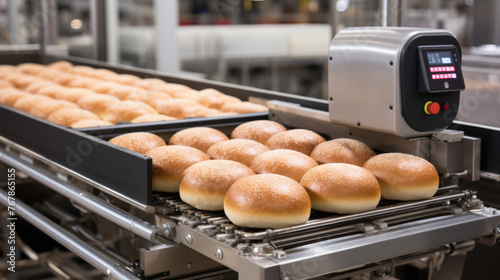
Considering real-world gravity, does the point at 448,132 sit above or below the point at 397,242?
above

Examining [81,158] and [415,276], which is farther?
[415,276]

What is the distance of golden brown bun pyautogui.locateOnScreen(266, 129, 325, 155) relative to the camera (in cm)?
203

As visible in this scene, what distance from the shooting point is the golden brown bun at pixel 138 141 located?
2.01 meters

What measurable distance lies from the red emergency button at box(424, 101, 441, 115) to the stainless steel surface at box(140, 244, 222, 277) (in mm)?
760

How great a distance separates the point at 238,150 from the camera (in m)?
1.94

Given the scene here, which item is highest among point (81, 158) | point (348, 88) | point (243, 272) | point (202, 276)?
point (348, 88)

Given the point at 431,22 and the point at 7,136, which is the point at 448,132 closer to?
the point at 7,136

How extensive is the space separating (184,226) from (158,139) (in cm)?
60

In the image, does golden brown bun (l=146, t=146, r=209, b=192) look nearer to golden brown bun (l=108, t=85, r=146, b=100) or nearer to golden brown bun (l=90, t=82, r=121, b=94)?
golden brown bun (l=108, t=85, r=146, b=100)

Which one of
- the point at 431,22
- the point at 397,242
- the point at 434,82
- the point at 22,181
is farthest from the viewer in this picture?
the point at 431,22

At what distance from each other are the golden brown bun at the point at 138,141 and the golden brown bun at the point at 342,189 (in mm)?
603

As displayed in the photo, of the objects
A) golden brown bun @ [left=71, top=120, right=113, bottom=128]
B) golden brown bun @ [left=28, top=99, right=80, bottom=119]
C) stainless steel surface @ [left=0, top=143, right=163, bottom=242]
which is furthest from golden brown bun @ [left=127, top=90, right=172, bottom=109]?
stainless steel surface @ [left=0, top=143, right=163, bottom=242]

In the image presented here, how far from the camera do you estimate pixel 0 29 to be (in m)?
8.34

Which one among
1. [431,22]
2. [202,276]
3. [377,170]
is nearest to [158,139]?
[202,276]
